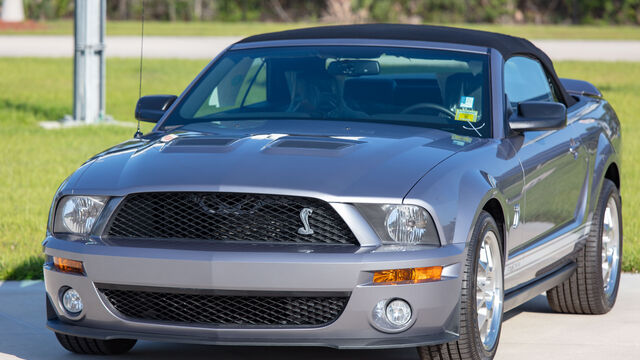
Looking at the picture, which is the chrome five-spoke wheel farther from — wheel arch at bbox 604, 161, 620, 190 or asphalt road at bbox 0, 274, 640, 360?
wheel arch at bbox 604, 161, 620, 190

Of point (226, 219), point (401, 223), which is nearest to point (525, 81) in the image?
point (401, 223)

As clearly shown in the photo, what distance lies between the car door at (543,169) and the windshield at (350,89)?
32cm

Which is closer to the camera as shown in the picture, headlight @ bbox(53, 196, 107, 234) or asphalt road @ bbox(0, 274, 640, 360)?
headlight @ bbox(53, 196, 107, 234)

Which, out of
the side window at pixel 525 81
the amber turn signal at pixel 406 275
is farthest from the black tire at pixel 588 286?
the amber turn signal at pixel 406 275

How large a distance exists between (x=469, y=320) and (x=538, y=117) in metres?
1.30

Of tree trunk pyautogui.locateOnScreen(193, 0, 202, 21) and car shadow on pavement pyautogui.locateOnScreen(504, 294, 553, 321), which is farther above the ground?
car shadow on pavement pyautogui.locateOnScreen(504, 294, 553, 321)

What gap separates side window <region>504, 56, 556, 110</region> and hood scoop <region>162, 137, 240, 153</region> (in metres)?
1.65

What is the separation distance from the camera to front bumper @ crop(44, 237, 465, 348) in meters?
4.53

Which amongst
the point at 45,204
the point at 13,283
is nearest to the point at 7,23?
the point at 45,204

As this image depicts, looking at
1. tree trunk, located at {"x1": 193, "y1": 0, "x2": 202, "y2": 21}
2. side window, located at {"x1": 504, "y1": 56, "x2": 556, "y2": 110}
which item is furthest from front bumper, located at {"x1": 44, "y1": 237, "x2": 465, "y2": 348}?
tree trunk, located at {"x1": 193, "y1": 0, "x2": 202, "y2": 21}

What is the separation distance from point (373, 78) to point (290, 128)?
2.26ft

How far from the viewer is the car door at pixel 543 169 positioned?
5.71m

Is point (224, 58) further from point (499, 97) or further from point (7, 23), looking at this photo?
point (7, 23)

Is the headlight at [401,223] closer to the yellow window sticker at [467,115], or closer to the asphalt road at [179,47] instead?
the yellow window sticker at [467,115]
